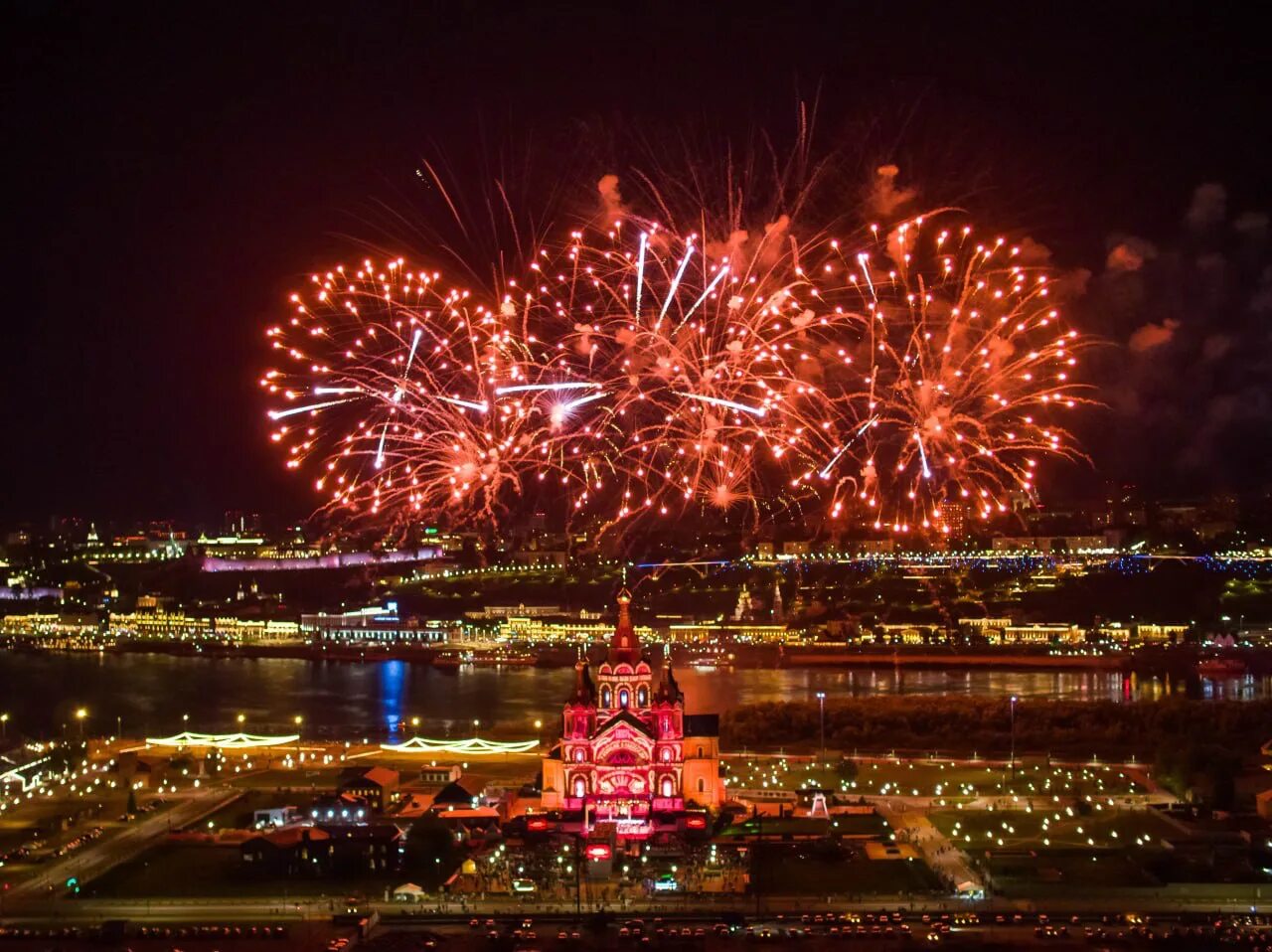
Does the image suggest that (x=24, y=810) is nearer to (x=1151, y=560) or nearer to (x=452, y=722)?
(x=452, y=722)

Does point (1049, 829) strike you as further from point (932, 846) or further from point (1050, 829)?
point (932, 846)

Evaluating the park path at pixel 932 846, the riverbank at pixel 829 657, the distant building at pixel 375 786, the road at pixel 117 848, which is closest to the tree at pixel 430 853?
the distant building at pixel 375 786

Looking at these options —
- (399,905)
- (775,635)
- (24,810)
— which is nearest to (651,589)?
(775,635)

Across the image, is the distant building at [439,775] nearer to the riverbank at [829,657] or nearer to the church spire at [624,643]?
the church spire at [624,643]

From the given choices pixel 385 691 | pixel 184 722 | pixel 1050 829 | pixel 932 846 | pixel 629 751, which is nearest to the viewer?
pixel 932 846

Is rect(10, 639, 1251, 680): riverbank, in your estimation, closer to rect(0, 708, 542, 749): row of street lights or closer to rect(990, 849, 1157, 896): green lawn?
rect(0, 708, 542, 749): row of street lights

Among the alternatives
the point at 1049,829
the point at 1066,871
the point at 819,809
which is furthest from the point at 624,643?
the point at 1066,871

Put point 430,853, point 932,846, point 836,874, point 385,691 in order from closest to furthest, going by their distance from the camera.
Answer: point 836,874
point 430,853
point 932,846
point 385,691
